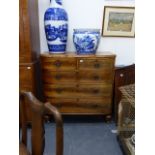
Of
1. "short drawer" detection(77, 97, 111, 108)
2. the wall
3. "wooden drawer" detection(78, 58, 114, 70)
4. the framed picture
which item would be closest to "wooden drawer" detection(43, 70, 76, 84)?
"wooden drawer" detection(78, 58, 114, 70)

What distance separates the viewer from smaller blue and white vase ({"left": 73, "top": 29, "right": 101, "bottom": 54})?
114 inches

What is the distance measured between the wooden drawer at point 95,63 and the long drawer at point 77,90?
21cm

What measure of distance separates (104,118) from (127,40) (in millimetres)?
1048

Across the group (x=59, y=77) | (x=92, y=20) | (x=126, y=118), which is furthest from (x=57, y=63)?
(x=126, y=118)

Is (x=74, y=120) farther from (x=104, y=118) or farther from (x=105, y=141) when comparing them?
(x=105, y=141)

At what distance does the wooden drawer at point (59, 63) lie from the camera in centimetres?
279

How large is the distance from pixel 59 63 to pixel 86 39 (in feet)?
1.41

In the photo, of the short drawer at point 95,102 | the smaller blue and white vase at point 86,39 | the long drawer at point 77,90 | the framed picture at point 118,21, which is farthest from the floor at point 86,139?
the framed picture at point 118,21

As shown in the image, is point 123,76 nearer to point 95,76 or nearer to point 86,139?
point 95,76
